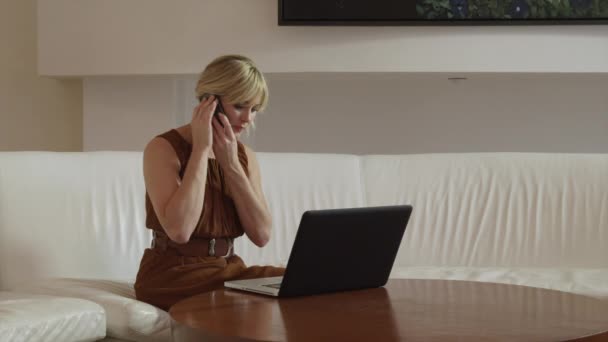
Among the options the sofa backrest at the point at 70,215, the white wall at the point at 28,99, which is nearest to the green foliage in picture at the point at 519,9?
the sofa backrest at the point at 70,215

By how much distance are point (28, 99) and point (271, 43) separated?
146 cm

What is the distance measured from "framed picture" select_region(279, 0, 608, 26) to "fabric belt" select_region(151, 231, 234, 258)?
1808 mm

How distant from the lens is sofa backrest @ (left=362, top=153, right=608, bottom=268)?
353 centimetres

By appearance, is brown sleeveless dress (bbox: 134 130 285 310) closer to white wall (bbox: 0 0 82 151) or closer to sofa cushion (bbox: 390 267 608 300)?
sofa cushion (bbox: 390 267 608 300)

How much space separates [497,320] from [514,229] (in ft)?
6.15

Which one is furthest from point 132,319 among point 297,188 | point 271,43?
point 271,43

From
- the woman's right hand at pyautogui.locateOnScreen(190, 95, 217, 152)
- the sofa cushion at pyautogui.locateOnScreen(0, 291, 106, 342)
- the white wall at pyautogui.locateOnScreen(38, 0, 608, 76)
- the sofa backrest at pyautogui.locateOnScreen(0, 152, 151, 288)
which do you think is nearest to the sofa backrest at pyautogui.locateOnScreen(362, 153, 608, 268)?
the white wall at pyautogui.locateOnScreen(38, 0, 608, 76)

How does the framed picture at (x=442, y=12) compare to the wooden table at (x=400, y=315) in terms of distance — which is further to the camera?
the framed picture at (x=442, y=12)

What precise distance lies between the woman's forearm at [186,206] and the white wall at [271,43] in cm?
182

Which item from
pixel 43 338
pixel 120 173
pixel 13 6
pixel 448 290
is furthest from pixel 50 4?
pixel 448 290

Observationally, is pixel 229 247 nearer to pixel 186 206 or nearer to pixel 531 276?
pixel 186 206

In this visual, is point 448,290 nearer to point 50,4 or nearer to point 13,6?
point 50,4

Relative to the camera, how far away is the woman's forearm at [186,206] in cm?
241

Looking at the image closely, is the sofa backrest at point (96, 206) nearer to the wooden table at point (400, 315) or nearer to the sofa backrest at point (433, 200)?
the sofa backrest at point (433, 200)
